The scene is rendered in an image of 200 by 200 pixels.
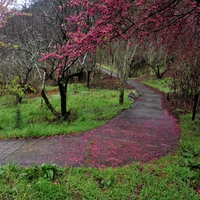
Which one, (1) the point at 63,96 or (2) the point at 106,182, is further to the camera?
(1) the point at 63,96

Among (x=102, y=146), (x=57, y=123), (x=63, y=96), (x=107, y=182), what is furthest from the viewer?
(x=63, y=96)

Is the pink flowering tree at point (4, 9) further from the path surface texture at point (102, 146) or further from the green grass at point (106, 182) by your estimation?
the green grass at point (106, 182)

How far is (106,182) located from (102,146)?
1.60m

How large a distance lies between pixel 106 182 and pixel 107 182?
1.3 inches

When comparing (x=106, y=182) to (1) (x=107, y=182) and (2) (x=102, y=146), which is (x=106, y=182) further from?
(2) (x=102, y=146)

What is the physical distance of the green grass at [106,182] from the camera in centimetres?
315

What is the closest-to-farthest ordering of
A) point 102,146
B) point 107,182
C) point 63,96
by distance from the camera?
point 107,182
point 102,146
point 63,96

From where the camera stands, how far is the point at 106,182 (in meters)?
3.46

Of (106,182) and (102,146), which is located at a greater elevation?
(102,146)

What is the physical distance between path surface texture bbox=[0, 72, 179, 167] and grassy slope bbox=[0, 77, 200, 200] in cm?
44

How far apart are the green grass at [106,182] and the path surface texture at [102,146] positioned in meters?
0.43

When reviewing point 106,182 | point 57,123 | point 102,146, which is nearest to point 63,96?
point 57,123

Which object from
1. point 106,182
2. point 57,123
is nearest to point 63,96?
point 57,123

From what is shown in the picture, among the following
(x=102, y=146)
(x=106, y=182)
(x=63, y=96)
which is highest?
(x=63, y=96)
